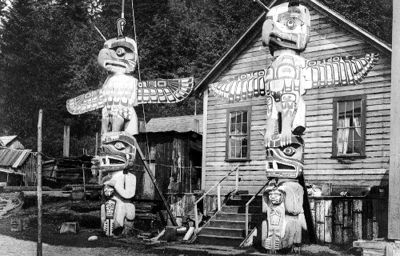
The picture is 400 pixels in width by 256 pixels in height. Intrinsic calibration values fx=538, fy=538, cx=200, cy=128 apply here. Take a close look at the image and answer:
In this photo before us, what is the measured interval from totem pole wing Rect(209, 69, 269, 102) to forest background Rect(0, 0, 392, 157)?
25389mm

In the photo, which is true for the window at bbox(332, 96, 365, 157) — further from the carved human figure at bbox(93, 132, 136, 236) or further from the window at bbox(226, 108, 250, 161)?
the carved human figure at bbox(93, 132, 136, 236)

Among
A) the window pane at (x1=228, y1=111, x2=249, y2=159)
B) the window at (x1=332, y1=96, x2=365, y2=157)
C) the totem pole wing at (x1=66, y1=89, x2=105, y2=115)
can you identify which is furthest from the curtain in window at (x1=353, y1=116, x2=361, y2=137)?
the totem pole wing at (x1=66, y1=89, x2=105, y2=115)

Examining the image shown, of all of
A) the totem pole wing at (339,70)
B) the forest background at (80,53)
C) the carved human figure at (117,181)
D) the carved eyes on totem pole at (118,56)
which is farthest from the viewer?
the forest background at (80,53)

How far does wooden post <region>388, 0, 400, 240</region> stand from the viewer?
7766mm

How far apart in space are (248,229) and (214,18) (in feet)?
104

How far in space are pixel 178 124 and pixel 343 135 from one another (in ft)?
35.1

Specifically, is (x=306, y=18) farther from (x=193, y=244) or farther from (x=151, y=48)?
(x=151, y=48)

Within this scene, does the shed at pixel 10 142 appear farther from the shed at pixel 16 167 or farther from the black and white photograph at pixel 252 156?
the black and white photograph at pixel 252 156

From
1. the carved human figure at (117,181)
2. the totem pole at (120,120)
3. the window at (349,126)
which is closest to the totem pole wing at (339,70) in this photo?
the totem pole at (120,120)

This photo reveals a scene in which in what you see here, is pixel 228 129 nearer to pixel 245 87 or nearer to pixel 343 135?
pixel 343 135

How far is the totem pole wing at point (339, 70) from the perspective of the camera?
1053cm

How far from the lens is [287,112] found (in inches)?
440

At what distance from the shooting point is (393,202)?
25.6 feet

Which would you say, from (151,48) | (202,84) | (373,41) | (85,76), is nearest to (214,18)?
(151,48)
